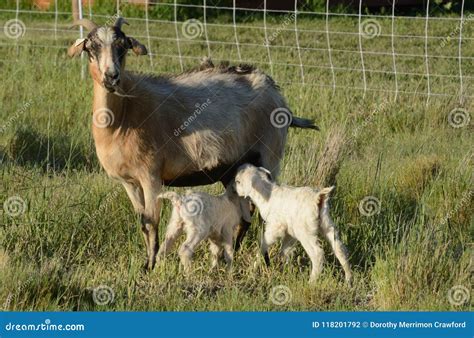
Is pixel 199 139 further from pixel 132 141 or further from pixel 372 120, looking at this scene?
pixel 372 120

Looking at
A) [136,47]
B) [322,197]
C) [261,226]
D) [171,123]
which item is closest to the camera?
[322,197]

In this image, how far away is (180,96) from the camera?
324 inches

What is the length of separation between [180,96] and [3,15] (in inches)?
466

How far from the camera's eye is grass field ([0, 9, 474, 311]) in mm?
7199

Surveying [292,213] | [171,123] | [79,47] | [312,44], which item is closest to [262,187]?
[292,213]

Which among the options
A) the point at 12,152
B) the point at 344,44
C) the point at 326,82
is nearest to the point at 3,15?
the point at 344,44

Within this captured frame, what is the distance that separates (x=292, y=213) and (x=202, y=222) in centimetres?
62

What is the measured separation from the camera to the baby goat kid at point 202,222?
7582 millimetres

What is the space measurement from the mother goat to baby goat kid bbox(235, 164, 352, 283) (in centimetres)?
44

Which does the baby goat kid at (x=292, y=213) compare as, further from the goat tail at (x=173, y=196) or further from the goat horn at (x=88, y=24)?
the goat horn at (x=88, y=24)

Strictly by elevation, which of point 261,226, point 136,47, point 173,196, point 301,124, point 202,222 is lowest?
Result: point 261,226

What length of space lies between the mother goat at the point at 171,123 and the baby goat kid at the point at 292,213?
0.44m

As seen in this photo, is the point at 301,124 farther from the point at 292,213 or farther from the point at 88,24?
the point at 88,24

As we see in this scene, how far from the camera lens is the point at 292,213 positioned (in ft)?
24.6
